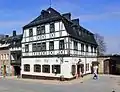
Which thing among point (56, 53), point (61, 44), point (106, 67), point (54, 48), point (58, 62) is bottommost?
point (106, 67)

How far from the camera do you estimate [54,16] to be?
36906 millimetres

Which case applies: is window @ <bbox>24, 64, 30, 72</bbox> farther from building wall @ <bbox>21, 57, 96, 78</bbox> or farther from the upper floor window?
the upper floor window

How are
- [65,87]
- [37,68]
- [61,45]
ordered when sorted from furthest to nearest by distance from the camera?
1. [37,68]
2. [61,45]
3. [65,87]

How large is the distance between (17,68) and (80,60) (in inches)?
600

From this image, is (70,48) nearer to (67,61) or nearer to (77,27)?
(67,61)

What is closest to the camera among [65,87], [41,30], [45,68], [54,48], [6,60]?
[65,87]

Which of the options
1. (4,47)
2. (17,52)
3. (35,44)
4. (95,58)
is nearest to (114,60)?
(95,58)

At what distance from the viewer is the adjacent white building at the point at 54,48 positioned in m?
34.4

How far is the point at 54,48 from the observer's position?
35.8m

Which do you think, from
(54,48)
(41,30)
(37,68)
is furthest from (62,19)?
(37,68)

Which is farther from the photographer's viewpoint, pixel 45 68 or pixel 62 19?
pixel 45 68

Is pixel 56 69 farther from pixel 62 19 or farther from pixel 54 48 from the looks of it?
pixel 62 19

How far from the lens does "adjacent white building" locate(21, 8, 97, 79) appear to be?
3438cm

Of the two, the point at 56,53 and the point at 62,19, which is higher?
the point at 62,19
